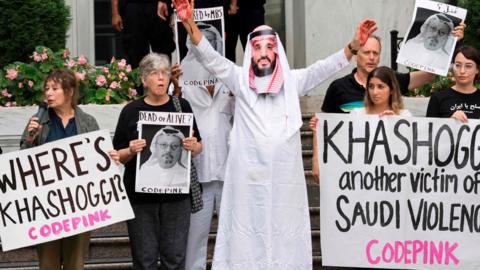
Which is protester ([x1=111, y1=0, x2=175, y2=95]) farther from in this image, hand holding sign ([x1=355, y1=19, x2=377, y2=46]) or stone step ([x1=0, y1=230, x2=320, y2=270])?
hand holding sign ([x1=355, y1=19, x2=377, y2=46])

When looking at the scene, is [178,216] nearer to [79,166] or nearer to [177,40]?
[79,166]

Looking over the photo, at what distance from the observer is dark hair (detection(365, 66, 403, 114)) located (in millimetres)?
7188

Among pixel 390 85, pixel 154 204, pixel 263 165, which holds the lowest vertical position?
pixel 154 204

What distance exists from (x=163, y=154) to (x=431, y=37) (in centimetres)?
217

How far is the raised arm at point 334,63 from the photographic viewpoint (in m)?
7.21

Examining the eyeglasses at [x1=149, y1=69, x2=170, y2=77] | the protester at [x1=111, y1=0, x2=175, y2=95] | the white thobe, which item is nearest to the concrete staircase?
the white thobe

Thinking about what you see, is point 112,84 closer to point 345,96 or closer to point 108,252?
point 108,252

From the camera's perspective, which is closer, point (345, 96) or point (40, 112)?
point (40, 112)

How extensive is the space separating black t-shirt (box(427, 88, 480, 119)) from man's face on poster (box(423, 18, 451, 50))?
49 cm

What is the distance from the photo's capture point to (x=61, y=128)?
7051 mm

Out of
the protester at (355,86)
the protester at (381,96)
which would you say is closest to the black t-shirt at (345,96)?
the protester at (355,86)

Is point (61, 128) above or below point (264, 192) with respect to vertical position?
above

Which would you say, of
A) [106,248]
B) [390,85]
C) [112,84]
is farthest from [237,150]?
[112,84]

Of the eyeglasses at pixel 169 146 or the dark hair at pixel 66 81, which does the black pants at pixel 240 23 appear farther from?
the dark hair at pixel 66 81
